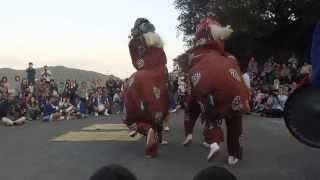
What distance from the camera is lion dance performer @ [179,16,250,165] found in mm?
7902

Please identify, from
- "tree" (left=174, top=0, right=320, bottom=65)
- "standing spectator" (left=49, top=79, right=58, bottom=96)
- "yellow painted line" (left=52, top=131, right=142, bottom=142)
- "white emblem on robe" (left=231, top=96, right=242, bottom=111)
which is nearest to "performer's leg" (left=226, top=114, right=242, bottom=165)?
"white emblem on robe" (left=231, top=96, right=242, bottom=111)

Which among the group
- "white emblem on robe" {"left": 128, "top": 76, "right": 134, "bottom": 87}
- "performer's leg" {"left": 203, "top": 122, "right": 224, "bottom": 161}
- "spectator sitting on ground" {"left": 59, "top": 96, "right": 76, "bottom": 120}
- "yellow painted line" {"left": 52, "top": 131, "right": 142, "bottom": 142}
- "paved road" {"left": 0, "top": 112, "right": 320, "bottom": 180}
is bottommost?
"paved road" {"left": 0, "top": 112, "right": 320, "bottom": 180}

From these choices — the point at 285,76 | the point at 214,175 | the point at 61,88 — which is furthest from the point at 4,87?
the point at 214,175

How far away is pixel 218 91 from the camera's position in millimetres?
7895

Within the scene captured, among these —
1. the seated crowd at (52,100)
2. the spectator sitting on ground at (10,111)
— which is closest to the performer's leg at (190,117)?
the spectator sitting on ground at (10,111)

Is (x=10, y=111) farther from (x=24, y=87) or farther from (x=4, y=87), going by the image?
(x=24, y=87)

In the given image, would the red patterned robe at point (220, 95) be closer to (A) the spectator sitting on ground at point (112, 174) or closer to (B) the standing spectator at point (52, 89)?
(A) the spectator sitting on ground at point (112, 174)

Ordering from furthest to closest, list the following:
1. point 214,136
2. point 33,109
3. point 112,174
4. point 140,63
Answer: point 33,109 < point 140,63 < point 214,136 < point 112,174

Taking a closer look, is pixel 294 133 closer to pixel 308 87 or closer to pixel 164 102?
pixel 308 87

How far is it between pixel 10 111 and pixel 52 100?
5.91 feet

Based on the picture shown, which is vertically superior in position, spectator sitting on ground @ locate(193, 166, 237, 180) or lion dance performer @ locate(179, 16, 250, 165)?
lion dance performer @ locate(179, 16, 250, 165)

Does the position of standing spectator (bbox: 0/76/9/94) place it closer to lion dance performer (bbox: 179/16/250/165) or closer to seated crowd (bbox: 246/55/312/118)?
seated crowd (bbox: 246/55/312/118)

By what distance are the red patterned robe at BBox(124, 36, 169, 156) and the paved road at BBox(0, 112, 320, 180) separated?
1.49ft

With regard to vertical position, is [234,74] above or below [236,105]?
above
